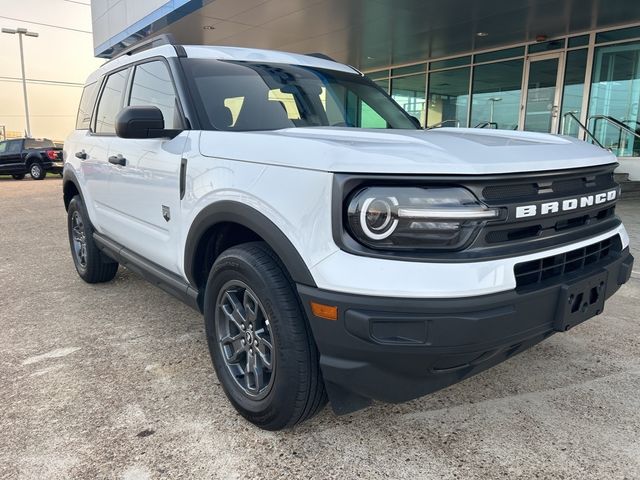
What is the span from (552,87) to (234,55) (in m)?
11.3

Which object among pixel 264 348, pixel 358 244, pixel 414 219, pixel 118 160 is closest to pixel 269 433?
pixel 264 348

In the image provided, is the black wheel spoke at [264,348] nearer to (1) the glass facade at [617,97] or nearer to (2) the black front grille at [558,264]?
(2) the black front grille at [558,264]

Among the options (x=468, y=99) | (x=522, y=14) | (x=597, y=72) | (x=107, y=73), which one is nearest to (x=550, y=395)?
(x=107, y=73)

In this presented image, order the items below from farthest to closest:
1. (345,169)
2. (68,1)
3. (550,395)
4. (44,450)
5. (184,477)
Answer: (68,1)
(550,395)
(44,450)
(184,477)
(345,169)

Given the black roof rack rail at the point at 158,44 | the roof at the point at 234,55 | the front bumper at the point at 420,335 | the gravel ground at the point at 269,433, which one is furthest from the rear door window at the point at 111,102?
the front bumper at the point at 420,335

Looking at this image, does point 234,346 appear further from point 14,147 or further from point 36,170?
point 14,147

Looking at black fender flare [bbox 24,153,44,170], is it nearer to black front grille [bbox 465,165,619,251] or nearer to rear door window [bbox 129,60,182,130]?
rear door window [bbox 129,60,182,130]

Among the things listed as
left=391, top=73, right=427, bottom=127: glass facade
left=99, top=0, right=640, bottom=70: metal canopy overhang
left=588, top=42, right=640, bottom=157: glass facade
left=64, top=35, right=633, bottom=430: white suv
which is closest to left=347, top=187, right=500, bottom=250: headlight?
left=64, top=35, right=633, bottom=430: white suv

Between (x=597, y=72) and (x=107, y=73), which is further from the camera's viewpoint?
(x=597, y=72)

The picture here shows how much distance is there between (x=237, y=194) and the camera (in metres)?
2.26

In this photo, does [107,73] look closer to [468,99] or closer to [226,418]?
[226,418]

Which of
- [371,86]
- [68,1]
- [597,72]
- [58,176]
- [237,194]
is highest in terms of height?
[68,1]

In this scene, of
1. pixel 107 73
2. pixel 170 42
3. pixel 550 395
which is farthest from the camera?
pixel 107 73

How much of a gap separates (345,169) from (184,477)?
142 centimetres
